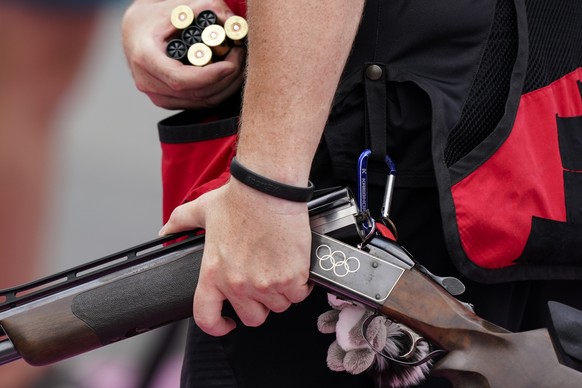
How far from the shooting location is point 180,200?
5.13 ft

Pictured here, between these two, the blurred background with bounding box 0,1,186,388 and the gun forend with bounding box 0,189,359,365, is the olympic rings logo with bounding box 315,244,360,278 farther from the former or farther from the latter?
the blurred background with bounding box 0,1,186,388

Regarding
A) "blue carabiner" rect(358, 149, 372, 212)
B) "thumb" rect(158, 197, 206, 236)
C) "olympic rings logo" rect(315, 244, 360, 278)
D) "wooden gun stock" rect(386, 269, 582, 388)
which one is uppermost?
"blue carabiner" rect(358, 149, 372, 212)

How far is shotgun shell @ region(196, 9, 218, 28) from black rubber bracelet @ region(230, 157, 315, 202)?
0.42 meters

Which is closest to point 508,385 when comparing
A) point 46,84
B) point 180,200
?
point 180,200

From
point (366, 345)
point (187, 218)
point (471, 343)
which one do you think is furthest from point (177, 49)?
point (471, 343)

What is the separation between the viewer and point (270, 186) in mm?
1159

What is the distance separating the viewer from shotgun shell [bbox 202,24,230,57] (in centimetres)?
147


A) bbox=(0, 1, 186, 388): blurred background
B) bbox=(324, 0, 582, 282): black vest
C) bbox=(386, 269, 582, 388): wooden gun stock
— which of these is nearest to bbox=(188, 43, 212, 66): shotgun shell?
bbox=(324, 0, 582, 282): black vest

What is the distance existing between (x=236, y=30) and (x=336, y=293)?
1.61 ft

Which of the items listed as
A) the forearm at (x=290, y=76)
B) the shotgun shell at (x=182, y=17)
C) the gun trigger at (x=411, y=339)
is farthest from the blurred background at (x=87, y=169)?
the forearm at (x=290, y=76)

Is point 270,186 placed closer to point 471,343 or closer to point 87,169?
point 471,343

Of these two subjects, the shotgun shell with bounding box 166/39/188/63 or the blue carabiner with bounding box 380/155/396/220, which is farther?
the shotgun shell with bounding box 166/39/188/63

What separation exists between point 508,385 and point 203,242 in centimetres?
49

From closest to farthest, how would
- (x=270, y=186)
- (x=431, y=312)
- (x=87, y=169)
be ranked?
1. (x=270, y=186)
2. (x=431, y=312)
3. (x=87, y=169)
